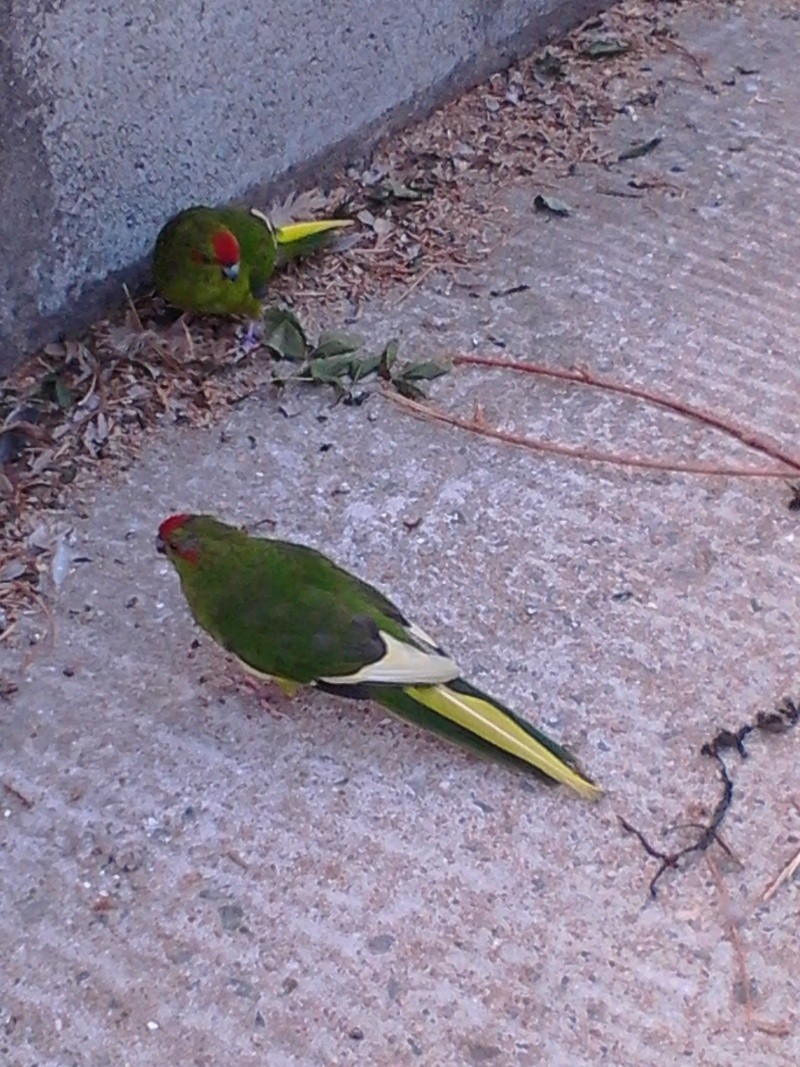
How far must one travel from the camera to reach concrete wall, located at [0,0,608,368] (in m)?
2.99

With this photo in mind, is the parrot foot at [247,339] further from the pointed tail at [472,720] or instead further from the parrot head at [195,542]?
the pointed tail at [472,720]

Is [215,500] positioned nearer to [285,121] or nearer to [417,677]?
[417,677]

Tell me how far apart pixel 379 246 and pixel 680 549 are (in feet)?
4.50

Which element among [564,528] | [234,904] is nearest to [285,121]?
[564,528]

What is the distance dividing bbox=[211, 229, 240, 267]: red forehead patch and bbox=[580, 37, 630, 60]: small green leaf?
5.87ft

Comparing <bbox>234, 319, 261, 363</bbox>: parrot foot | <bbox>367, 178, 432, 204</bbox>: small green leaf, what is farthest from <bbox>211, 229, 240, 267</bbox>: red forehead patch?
<bbox>367, 178, 432, 204</bbox>: small green leaf

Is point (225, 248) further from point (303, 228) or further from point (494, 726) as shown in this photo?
point (494, 726)

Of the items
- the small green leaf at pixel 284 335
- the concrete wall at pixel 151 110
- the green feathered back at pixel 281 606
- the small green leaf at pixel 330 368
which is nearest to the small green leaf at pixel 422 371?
the small green leaf at pixel 330 368

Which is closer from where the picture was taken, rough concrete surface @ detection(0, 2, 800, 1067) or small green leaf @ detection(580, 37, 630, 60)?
rough concrete surface @ detection(0, 2, 800, 1067)

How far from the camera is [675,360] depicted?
326 centimetres

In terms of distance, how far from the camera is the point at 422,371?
3232 mm

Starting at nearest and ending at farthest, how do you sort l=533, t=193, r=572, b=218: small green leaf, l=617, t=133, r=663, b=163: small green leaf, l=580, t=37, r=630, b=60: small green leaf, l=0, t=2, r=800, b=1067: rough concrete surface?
l=0, t=2, r=800, b=1067: rough concrete surface
l=533, t=193, r=572, b=218: small green leaf
l=617, t=133, r=663, b=163: small green leaf
l=580, t=37, r=630, b=60: small green leaf

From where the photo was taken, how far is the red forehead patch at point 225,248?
3.17 metres

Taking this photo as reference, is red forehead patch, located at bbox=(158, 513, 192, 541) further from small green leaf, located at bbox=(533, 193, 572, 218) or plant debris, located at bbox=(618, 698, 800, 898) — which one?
small green leaf, located at bbox=(533, 193, 572, 218)
